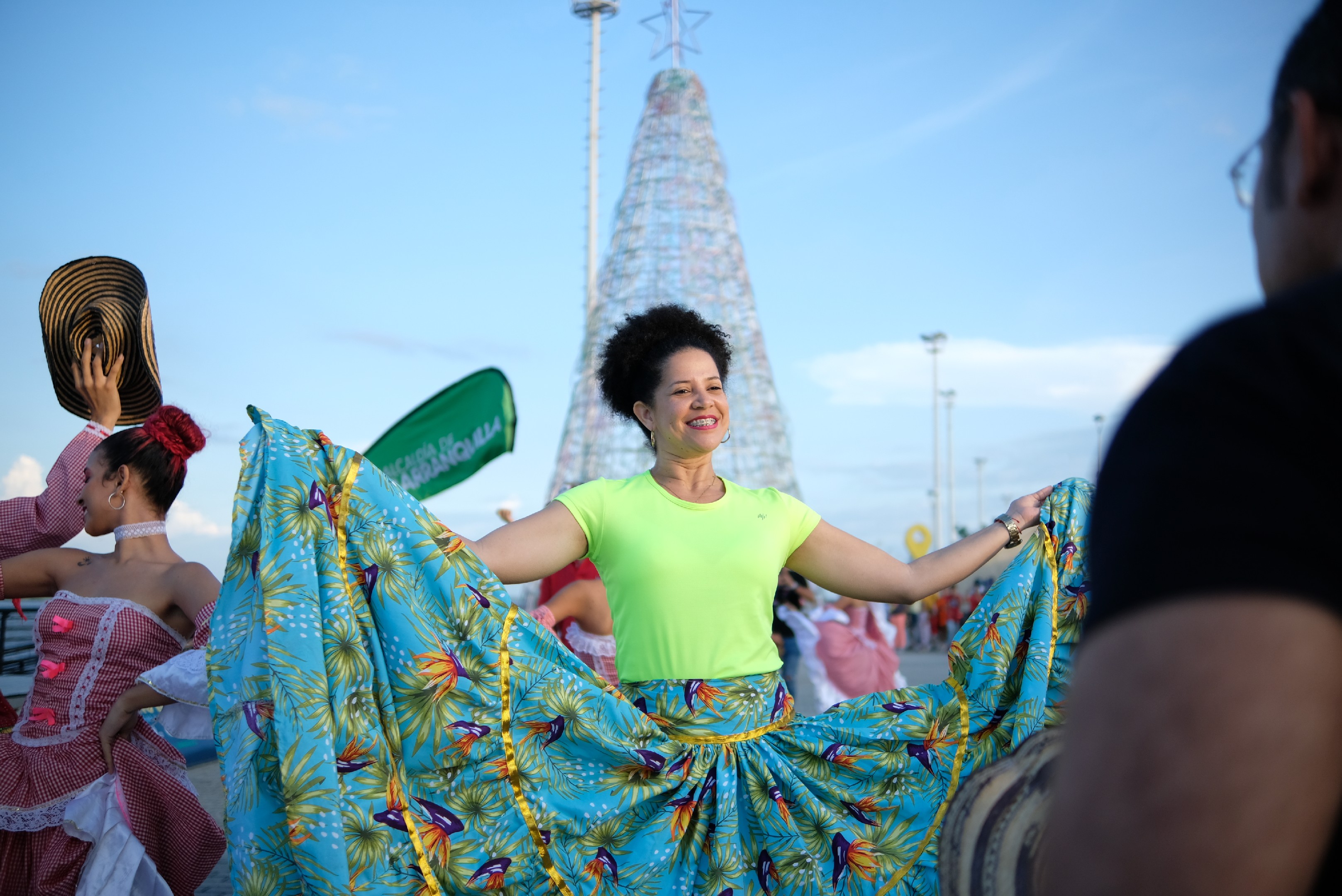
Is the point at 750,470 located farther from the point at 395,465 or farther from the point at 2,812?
the point at 2,812

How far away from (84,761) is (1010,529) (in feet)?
10.2

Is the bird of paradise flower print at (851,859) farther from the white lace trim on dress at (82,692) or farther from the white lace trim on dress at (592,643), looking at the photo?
the white lace trim on dress at (592,643)

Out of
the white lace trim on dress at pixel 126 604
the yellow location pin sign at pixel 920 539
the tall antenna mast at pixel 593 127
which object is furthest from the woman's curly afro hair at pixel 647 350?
the yellow location pin sign at pixel 920 539

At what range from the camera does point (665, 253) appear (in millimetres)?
22328

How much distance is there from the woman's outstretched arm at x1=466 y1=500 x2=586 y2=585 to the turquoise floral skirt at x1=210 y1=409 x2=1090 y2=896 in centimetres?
16

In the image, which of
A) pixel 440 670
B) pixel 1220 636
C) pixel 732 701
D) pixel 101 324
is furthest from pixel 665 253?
pixel 1220 636

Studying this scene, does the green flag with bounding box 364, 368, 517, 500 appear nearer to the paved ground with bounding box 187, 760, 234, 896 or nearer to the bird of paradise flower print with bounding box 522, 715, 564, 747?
the paved ground with bounding box 187, 760, 234, 896

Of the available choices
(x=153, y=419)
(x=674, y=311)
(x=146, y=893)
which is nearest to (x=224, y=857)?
(x=146, y=893)

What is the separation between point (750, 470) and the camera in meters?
23.6

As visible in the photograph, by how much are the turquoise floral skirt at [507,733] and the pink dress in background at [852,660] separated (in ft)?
20.2

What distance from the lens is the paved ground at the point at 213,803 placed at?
4609 mm

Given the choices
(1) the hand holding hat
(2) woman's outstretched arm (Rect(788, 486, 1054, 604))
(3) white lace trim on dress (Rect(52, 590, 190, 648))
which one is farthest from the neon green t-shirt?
(1) the hand holding hat

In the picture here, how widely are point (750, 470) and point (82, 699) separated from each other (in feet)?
67.2

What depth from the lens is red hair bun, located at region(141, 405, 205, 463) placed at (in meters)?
3.73
